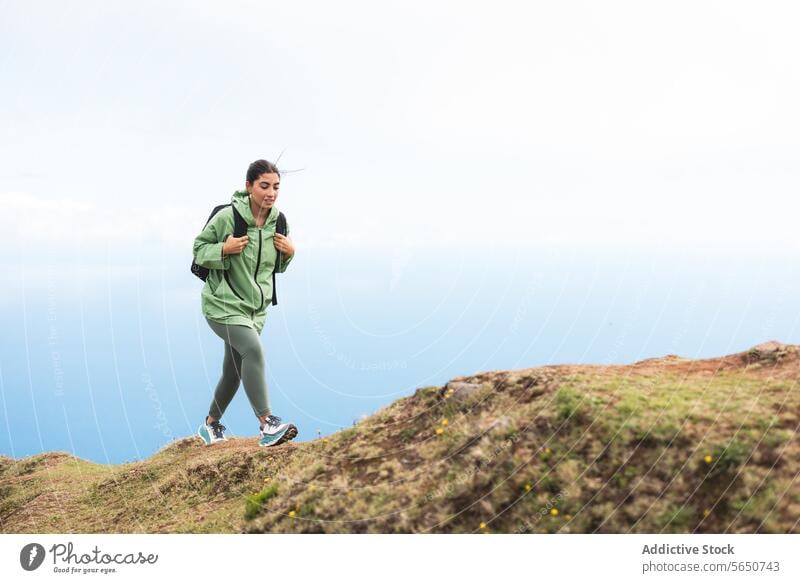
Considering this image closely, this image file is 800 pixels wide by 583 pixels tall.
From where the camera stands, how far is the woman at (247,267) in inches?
444

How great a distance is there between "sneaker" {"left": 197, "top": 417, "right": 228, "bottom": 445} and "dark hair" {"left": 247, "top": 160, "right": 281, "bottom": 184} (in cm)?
469

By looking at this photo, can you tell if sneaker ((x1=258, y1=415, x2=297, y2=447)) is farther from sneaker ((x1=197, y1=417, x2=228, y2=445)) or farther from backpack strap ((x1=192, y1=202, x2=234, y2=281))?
backpack strap ((x1=192, y1=202, x2=234, y2=281))

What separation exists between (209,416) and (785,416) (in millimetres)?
9201

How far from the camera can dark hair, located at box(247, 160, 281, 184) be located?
36.8ft

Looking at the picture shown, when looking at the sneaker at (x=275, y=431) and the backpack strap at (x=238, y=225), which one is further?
the sneaker at (x=275, y=431)

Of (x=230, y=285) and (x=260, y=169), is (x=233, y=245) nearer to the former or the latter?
(x=230, y=285)

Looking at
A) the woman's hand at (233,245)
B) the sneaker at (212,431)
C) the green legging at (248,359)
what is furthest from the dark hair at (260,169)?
the sneaker at (212,431)

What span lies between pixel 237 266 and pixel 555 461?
5772 millimetres

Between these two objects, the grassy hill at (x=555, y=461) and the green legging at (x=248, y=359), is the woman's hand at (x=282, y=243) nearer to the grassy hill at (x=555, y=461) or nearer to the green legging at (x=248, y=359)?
the green legging at (x=248, y=359)

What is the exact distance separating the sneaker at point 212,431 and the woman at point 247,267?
5.89ft

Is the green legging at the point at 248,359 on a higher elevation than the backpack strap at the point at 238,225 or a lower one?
lower

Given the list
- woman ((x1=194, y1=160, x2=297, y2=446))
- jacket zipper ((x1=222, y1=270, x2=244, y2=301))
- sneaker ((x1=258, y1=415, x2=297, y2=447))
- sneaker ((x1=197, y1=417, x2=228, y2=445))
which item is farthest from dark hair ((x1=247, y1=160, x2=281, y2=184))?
sneaker ((x1=197, y1=417, x2=228, y2=445))
